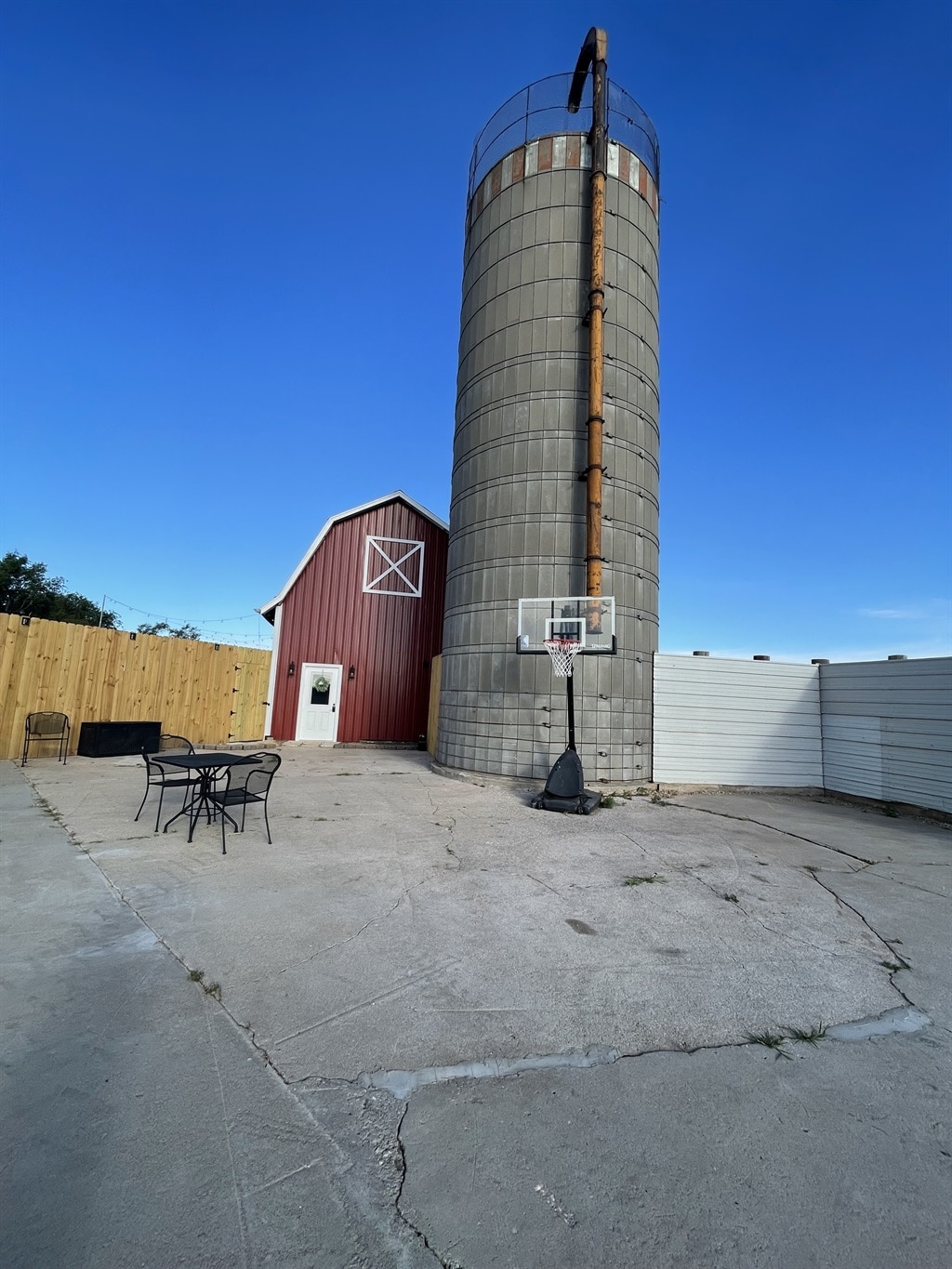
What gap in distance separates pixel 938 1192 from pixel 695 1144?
2.53 ft

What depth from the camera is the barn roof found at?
656 inches

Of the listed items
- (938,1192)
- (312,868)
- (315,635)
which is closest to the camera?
(938,1192)

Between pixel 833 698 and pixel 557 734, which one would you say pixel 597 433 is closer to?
pixel 557 734

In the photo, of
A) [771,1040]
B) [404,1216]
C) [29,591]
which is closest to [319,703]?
[771,1040]

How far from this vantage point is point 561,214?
11.5 metres

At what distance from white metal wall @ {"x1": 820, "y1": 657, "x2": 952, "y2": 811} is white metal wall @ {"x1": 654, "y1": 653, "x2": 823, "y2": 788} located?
1.25 feet

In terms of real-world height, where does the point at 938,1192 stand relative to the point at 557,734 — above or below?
below

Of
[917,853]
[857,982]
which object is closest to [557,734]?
[917,853]

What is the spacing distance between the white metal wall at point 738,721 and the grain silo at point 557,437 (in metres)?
0.59

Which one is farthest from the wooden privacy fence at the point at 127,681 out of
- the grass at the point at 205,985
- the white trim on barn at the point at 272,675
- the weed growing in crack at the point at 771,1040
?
the weed growing in crack at the point at 771,1040

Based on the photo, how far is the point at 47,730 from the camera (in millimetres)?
11141

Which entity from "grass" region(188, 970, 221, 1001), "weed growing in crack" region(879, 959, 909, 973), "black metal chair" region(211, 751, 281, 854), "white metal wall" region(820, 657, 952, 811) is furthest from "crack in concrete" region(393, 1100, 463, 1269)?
"white metal wall" region(820, 657, 952, 811)

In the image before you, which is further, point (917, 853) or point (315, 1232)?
point (917, 853)

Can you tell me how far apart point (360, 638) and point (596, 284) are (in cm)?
1084
